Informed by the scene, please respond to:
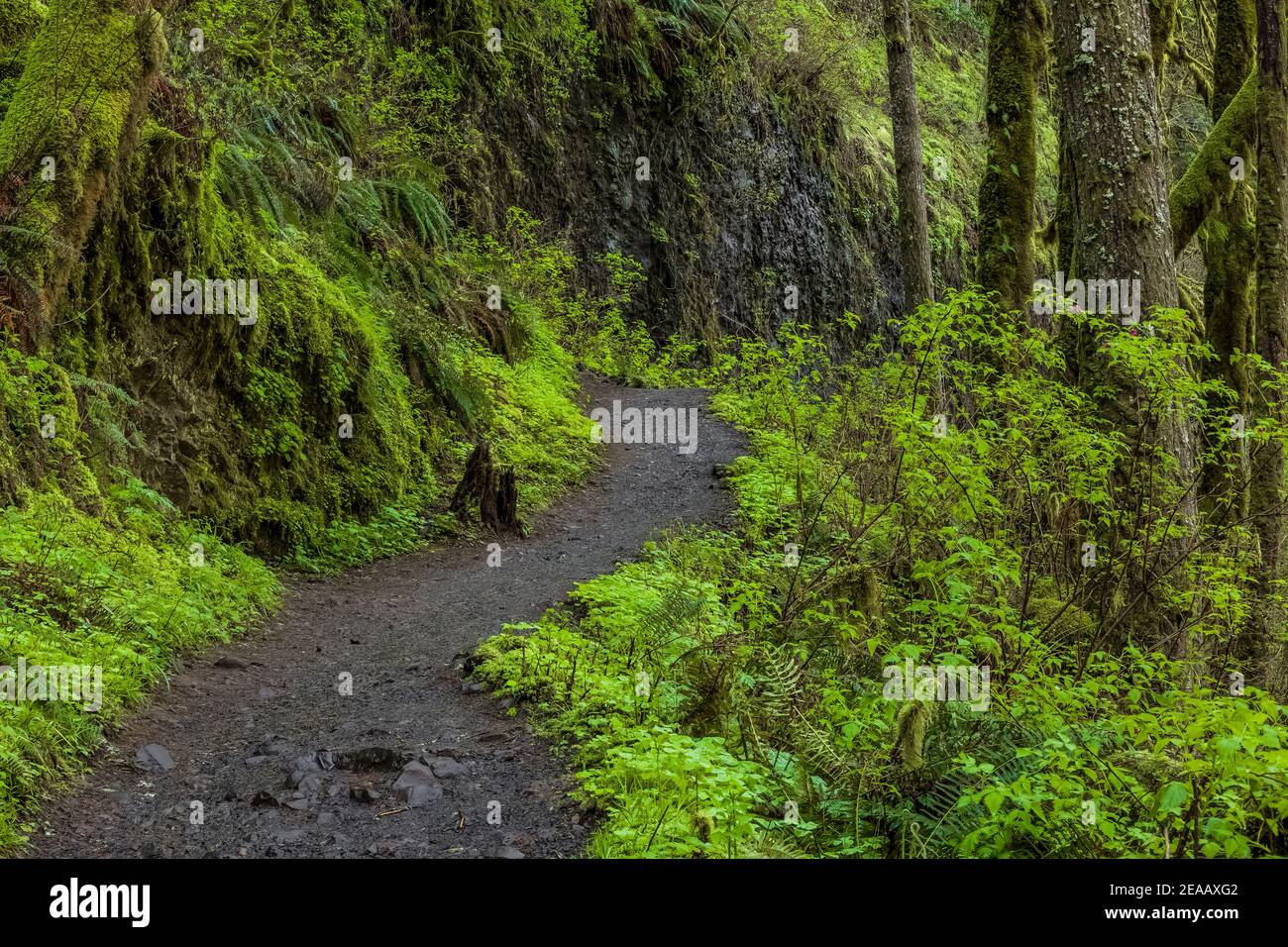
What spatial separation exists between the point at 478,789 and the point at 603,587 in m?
3.40

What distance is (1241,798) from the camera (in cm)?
372

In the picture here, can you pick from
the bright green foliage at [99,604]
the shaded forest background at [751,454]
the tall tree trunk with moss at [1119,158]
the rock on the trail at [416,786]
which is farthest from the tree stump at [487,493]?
the tall tree trunk with moss at [1119,158]

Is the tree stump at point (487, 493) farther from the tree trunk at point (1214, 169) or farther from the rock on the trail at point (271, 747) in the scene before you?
the tree trunk at point (1214, 169)

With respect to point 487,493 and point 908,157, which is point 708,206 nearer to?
point 908,157

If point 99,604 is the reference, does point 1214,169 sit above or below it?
above

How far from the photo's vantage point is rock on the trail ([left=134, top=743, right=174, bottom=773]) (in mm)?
4977

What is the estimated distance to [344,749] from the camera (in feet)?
17.4

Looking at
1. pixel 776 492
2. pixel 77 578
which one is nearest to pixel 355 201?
pixel 776 492

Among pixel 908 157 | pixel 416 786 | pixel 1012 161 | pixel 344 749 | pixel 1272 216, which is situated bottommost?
pixel 416 786

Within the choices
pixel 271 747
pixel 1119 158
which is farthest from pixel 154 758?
pixel 1119 158

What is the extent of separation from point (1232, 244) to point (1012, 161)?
2497 millimetres

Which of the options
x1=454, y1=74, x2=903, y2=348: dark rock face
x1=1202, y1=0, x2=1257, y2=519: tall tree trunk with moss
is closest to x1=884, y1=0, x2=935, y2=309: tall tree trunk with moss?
x1=1202, y1=0, x2=1257, y2=519: tall tree trunk with moss

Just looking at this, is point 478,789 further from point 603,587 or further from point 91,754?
point 603,587

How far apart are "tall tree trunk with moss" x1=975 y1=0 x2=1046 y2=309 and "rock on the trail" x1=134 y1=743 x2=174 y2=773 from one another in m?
9.15
